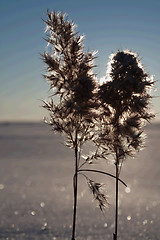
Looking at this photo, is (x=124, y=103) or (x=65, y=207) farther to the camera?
(x=65, y=207)

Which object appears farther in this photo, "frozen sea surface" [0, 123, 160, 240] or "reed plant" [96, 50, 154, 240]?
"frozen sea surface" [0, 123, 160, 240]

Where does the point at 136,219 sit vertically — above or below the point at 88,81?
below

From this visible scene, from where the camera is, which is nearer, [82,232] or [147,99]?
[147,99]

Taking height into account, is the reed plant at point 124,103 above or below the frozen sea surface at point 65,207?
above

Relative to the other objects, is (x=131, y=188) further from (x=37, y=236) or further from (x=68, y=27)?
(x=68, y=27)

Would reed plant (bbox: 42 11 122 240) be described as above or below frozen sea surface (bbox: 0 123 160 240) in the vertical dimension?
above

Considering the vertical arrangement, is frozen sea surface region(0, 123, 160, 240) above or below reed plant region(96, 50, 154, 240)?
below

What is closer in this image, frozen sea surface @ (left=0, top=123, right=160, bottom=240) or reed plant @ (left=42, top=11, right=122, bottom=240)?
reed plant @ (left=42, top=11, right=122, bottom=240)

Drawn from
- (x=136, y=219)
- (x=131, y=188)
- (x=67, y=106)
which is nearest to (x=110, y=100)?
(x=67, y=106)

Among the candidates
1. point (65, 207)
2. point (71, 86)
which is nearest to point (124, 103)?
point (71, 86)

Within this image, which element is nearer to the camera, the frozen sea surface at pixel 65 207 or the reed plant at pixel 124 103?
the reed plant at pixel 124 103

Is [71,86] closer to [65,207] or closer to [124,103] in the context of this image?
[124,103]
